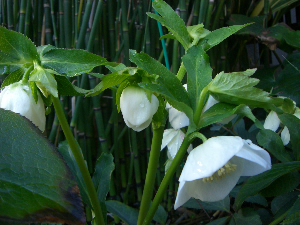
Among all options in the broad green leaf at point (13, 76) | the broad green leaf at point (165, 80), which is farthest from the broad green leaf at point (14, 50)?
the broad green leaf at point (165, 80)

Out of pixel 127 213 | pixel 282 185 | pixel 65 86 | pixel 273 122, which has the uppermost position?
pixel 65 86

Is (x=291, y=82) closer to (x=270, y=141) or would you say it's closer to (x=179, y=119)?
(x=270, y=141)

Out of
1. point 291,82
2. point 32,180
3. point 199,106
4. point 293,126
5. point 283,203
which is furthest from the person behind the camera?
point 291,82

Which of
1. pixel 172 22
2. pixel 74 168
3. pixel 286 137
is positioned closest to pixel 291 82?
pixel 286 137

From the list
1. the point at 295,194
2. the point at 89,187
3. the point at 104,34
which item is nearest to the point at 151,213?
the point at 89,187

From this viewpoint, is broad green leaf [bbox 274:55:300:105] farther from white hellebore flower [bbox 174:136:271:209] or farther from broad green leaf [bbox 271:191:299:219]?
white hellebore flower [bbox 174:136:271:209]

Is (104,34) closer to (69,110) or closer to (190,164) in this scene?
(69,110)

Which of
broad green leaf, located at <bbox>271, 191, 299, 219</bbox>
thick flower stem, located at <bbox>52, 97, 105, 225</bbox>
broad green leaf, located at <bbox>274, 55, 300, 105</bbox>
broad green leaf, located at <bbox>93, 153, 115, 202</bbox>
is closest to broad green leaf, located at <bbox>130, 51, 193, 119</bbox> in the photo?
thick flower stem, located at <bbox>52, 97, 105, 225</bbox>
